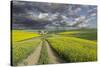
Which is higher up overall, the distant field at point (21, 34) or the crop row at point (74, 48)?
the distant field at point (21, 34)

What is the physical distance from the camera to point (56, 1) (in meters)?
2.28

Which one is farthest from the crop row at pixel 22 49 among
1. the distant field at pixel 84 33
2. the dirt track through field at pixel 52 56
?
the distant field at pixel 84 33

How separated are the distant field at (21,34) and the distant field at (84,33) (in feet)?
1.17

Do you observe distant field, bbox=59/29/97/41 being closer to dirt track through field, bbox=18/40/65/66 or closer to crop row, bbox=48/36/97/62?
crop row, bbox=48/36/97/62

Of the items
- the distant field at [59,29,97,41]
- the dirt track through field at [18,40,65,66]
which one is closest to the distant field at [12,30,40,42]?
the dirt track through field at [18,40,65,66]

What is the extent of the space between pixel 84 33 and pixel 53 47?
1.41 feet

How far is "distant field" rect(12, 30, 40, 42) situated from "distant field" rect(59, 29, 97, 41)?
357 millimetres

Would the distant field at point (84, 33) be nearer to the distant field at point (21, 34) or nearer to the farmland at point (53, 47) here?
the farmland at point (53, 47)

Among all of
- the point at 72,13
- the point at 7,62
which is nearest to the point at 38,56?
the point at 7,62

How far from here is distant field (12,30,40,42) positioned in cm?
211

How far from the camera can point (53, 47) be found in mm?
2240

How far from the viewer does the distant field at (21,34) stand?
2.11 metres

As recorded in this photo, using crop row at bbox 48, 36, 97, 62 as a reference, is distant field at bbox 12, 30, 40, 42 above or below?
above

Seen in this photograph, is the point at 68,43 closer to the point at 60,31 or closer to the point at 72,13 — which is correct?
the point at 60,31
